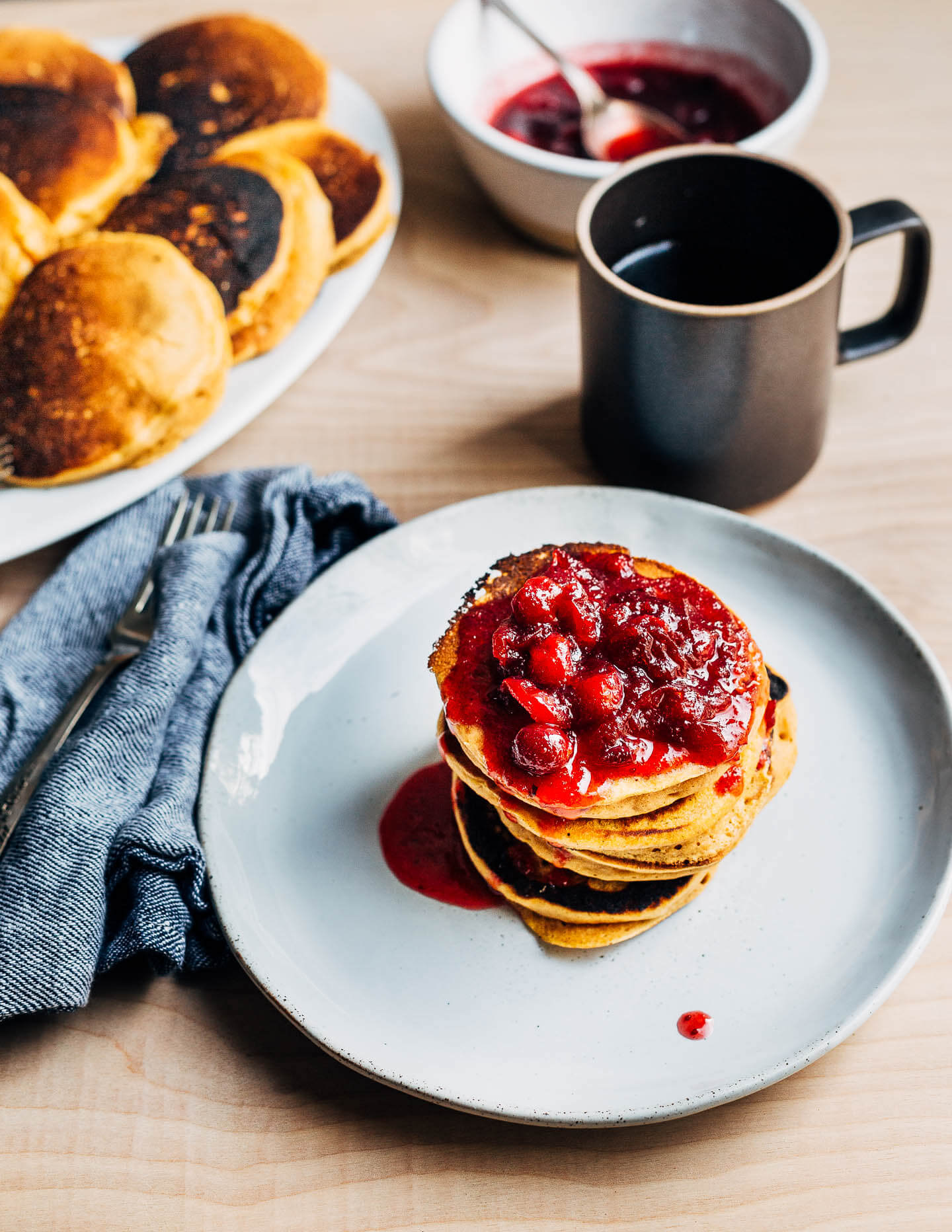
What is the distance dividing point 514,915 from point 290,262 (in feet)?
3.89

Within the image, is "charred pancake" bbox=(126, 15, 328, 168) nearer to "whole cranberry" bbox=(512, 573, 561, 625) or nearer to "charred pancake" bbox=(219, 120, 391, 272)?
"charred pancake" bbox=(219, 120, 391, 272)

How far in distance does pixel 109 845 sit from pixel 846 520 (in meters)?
1.18

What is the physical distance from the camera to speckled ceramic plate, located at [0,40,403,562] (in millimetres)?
1716

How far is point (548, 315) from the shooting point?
2.09 m

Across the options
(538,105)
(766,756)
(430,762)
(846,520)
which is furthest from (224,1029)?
(538,105)

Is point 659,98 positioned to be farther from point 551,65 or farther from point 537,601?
point 537,601

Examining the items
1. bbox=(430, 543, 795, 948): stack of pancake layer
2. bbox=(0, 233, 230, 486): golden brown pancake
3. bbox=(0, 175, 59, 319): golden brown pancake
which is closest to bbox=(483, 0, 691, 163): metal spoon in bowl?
bbox=(0, 233, 230, 486): golden brown pancake

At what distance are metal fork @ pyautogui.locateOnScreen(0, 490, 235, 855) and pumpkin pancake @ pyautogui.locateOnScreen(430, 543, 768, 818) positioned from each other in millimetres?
534

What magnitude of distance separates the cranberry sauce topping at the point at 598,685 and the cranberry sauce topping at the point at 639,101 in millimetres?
1128

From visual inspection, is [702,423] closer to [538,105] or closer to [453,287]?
[453,287]

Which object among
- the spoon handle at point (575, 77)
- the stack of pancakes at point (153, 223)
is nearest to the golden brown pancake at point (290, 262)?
the stack of pancakes at point (153, 223)

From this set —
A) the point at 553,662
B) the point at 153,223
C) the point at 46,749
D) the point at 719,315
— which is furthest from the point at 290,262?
the point at 553,662

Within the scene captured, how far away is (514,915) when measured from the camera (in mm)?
1308

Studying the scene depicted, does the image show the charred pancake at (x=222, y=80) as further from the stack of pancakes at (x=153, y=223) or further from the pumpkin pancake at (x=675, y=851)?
the pumpkin pancake at (x=675, y=851)
